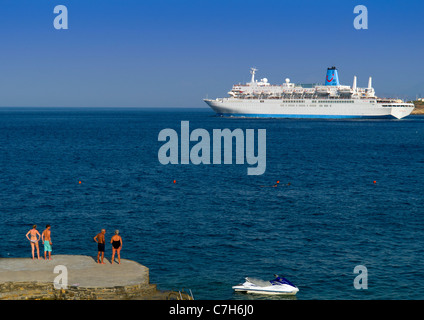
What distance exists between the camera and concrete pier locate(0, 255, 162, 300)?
17.9 metres

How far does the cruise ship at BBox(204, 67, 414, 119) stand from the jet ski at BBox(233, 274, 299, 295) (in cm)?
15241

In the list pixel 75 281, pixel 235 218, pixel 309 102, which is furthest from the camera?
pixel 309 102

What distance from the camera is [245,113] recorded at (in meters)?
179

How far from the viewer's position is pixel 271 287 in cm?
2097

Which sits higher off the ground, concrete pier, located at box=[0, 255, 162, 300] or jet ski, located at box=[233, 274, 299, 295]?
concrete pier, located at box=[0, 255, 162, 300]

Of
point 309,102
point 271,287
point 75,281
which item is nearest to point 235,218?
point 271,287

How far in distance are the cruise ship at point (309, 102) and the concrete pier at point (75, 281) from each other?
155915 mm

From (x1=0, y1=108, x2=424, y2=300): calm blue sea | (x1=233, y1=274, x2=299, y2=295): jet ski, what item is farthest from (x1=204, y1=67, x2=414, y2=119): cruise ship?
(x1=233, y1=274, x2=299, y2=295): jet ski

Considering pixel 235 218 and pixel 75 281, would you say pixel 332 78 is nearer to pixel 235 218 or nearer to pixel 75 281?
pixel 235 218

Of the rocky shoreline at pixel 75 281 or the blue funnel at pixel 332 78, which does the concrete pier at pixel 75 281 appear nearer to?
the rocky shoreline at pixel 75 281

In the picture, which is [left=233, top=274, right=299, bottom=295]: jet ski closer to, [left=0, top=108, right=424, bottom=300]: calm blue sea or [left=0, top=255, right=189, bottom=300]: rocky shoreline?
[left=0, top=108, right=424, bottom=300]: calm blue sea

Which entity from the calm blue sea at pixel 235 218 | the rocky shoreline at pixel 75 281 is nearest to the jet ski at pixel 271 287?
the calm blue sea at pixel 235 218

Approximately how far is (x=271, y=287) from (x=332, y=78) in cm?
16509
